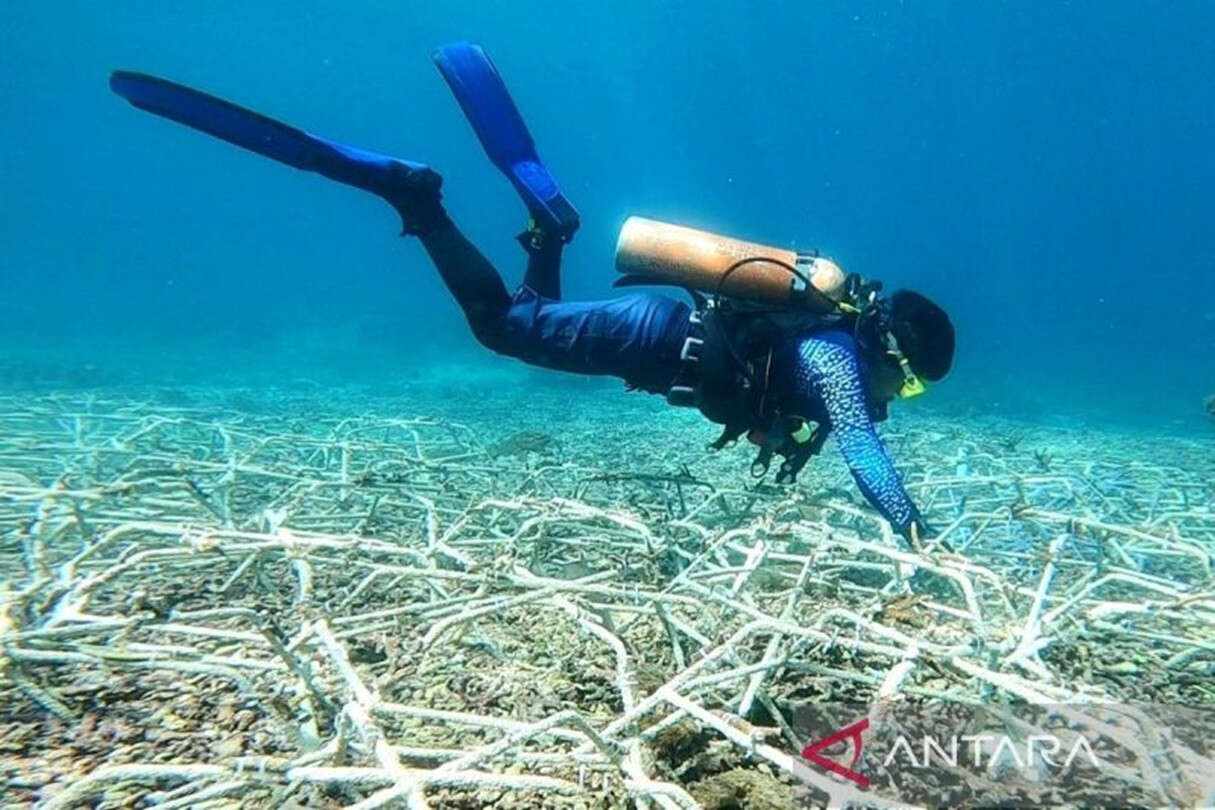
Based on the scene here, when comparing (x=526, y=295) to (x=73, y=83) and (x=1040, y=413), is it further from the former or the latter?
(x=73, y=83)

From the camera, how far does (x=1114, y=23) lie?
87.8 meters

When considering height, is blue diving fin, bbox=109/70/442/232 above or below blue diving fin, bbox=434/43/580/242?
below

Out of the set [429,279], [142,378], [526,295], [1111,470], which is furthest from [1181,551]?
[429,279]

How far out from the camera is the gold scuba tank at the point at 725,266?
464 cm

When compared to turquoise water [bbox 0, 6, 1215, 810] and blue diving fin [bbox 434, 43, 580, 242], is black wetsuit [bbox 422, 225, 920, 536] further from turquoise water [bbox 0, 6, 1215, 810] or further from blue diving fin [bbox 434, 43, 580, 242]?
turquoise water [bbox 0, 6, 1215, 810]

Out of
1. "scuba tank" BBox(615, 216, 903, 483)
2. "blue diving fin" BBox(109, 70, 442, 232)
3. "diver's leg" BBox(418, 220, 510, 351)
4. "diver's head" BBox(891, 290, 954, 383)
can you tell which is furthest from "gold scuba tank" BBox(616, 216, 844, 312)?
"blue diving fin" BBox(109, 70, 442, 232)

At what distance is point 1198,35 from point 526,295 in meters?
129

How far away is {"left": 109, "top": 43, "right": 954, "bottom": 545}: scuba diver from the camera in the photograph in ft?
15.1

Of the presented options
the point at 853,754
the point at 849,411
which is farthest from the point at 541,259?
the point at 853,754

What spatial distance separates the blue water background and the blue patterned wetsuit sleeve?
54.7 feet

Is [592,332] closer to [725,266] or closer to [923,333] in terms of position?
[725,266]

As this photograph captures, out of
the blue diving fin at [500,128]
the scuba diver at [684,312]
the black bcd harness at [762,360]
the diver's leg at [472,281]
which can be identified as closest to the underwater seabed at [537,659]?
the black bcd harness at [762,360]

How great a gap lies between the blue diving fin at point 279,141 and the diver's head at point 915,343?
374cm

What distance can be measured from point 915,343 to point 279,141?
A: 16.6 feet
